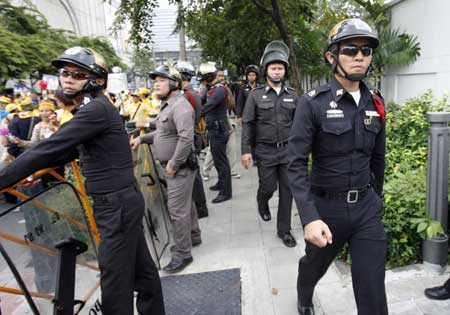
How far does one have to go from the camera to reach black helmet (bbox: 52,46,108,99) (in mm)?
2426

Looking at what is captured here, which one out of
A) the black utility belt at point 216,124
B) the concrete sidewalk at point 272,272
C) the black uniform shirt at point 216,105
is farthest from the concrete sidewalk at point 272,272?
the black uniform shirt at point 216,105

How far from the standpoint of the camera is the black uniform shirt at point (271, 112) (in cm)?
424

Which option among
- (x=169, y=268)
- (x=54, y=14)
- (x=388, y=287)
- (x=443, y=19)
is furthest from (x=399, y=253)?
(x=54, y=14)

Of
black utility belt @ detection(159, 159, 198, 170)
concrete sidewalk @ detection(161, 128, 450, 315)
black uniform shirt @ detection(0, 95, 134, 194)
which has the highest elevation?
black uniform shirt @ detection(0, 95, 134, 194)

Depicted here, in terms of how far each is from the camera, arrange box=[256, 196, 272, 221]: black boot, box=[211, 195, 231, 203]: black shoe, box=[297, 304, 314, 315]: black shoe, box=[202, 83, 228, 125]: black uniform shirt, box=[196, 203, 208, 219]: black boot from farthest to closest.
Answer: box=[211, 195, 231, 203]: black shoe, box=[202, 83, 228, 125]: black uniform shirt, box=[196, 203, 208, 219]: black boot, box=[256, 196, 272, 221]: black boot, box=[297, 304, 314, 315]: black shoe

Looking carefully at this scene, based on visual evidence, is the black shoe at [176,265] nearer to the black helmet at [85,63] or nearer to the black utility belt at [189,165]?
the black utility belt at [189,165]

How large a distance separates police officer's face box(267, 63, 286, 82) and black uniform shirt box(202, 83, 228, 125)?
1898mm

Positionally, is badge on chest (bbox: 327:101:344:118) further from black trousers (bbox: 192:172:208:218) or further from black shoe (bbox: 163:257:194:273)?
black trousers (bbox: 192:172:208:218)

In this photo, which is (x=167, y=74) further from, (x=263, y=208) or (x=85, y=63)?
(x=263, y=208)

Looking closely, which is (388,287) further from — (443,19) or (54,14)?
(54,14)

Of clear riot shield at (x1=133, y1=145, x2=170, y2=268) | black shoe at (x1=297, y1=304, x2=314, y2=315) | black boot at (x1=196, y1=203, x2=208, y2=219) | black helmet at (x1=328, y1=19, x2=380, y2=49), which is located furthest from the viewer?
black boot at (x1=196, y1=203, x2=208, y2=219)

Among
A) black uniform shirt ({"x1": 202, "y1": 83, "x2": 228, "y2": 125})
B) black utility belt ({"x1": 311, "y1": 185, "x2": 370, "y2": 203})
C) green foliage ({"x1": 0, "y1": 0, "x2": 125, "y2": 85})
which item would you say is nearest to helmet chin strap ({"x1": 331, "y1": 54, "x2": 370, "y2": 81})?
black utility belt ({"x1": 311, "y1": 185, "x2": 370, "y2": 203})

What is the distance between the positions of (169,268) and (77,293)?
1289 mm

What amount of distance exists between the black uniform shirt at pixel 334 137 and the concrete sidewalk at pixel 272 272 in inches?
47.4
